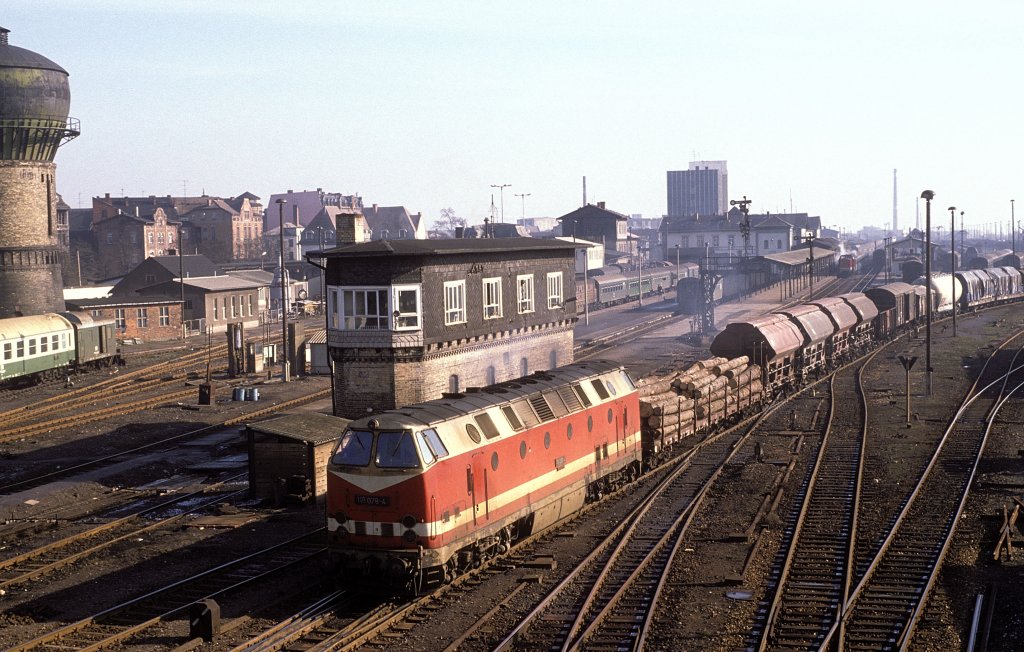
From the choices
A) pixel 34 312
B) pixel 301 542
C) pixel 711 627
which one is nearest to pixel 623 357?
pixel 34 312

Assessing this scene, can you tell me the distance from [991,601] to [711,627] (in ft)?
18.2

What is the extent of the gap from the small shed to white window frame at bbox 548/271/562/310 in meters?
15.4

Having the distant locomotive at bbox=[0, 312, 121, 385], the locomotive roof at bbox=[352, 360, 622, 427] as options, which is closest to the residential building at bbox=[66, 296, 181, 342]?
the distant locomotive at bbox=[0, 312, 121, 385]

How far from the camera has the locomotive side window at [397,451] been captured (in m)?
20.7

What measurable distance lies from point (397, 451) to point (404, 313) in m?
15.9

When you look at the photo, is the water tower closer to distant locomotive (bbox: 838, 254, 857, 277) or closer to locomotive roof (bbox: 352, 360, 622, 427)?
locomotive roof (bbox: 352, 360, 622, 427)

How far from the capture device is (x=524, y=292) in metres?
42.9

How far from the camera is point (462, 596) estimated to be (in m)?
21.6

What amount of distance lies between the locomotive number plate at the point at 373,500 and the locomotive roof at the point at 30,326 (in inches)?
1623

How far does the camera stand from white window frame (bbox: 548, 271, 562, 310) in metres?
44.9

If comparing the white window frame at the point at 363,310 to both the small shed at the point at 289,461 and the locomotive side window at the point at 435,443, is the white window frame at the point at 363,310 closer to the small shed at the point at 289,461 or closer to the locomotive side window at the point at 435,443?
the small shed at the point at 289,461

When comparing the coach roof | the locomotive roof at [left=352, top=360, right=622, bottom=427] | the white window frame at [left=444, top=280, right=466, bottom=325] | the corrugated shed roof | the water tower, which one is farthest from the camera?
the water tower

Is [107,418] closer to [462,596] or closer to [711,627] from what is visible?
[462,596]

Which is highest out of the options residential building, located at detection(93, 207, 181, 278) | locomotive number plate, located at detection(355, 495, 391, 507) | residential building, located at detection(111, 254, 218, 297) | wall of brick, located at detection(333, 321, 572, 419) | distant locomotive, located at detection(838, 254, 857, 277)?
residential building, located at detection(93, 207, 181, 278)
